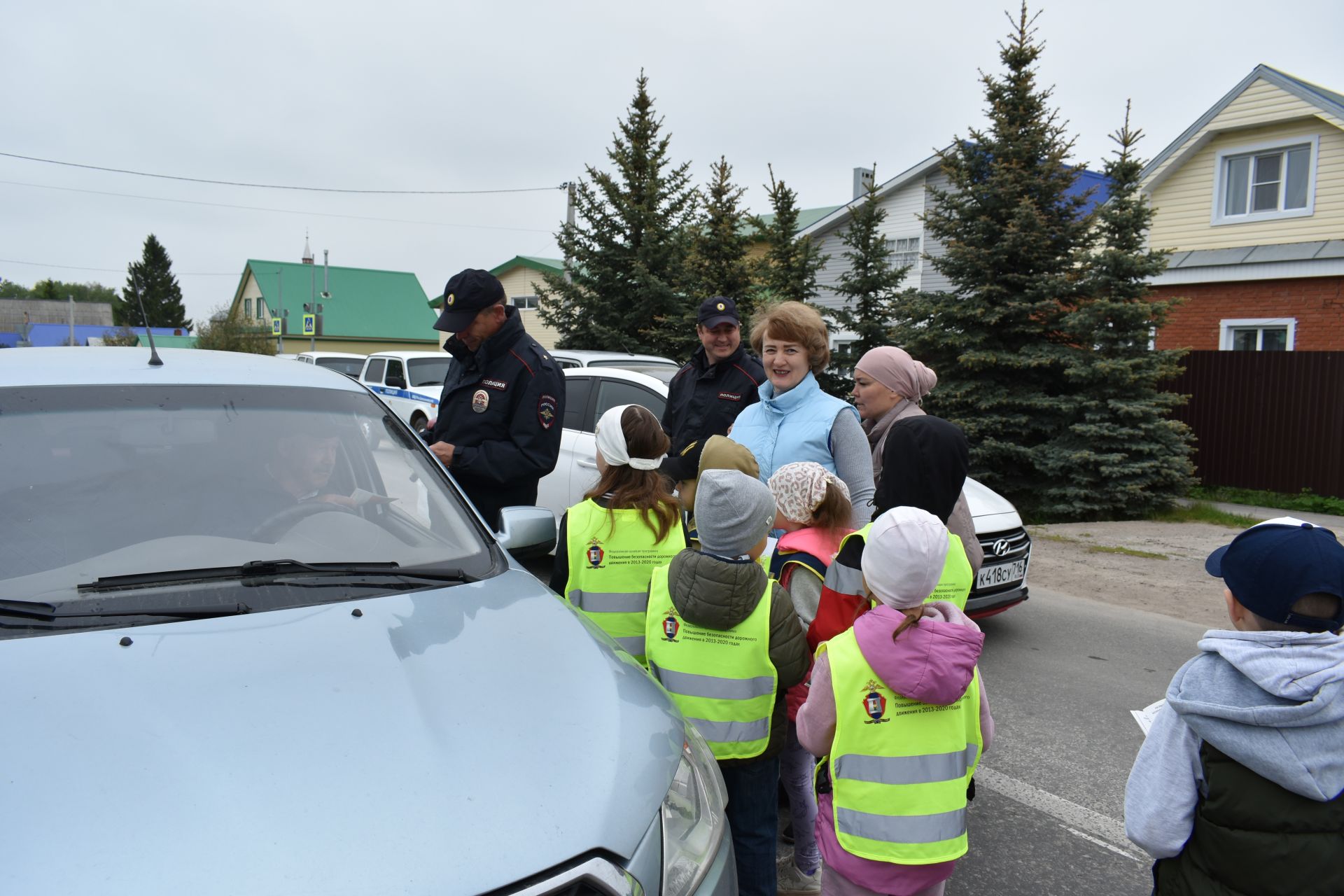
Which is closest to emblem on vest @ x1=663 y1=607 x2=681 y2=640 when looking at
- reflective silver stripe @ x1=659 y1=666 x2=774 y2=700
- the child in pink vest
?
reflective silver stripe @ x1=659 y1=666 x2=774 y2=700

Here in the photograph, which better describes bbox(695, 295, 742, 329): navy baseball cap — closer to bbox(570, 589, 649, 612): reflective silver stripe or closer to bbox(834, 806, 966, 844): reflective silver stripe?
bbox(570, 589, 649, 612): reflective silver stripe

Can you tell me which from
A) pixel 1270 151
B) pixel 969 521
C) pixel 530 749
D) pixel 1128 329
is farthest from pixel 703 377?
pixel 1270 151

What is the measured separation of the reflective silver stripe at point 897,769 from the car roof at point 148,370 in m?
2.03

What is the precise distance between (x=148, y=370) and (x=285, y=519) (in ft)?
2.46

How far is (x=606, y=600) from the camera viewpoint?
3.07m

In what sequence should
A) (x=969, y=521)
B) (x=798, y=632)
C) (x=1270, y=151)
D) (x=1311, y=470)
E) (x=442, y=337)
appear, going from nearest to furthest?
1. (x=798, y=632)
2. (x=969, y=521)
3. (x=1311, y=470)
4. (x=1270, y=151)
5. (x=442, y=337)

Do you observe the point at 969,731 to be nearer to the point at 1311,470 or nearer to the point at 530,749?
the point at 530,749

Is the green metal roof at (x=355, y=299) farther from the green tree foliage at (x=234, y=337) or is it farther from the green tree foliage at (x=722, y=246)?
the green tree foliage at (x=722, y=246)

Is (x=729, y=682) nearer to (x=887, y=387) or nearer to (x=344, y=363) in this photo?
(x=887, y=387)

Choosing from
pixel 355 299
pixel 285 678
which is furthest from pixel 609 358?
pixel 355 299

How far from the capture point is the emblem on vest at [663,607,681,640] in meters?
2.51

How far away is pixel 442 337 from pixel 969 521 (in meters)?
49.4

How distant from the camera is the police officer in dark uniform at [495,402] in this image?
4051mm

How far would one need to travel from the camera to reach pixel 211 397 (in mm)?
2598
